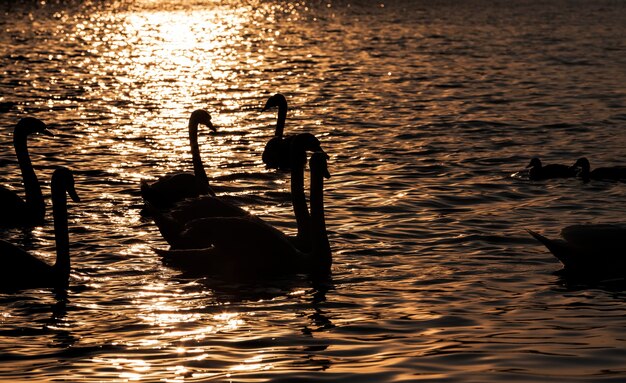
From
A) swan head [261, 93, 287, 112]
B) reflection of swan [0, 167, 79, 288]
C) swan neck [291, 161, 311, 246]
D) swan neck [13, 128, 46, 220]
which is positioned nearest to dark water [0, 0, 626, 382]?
reflection of swan [0, 167, 79, 288]

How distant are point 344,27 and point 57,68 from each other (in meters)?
23.3

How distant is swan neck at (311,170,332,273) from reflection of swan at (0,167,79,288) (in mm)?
2740

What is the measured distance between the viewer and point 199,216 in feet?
50.9

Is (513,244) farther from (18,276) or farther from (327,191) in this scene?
(18,276)

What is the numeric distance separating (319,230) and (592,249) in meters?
3.02

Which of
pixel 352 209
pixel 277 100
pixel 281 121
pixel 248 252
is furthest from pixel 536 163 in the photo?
pixel 248 252

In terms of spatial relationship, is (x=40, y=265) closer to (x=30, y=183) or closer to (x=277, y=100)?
(x=30, y=183)

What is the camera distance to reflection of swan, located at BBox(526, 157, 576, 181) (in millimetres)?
20859

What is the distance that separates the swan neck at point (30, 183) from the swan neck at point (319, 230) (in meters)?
4.73

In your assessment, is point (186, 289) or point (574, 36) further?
→ point (574, 36)

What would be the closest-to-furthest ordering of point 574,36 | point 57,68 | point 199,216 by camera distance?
1. point 199,216
2. point 57,68
3. point 574,36

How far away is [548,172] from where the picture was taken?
21.1 metres

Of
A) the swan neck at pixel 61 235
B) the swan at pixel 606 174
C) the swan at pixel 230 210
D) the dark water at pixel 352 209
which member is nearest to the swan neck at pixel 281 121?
the dark water at pixel 352 209

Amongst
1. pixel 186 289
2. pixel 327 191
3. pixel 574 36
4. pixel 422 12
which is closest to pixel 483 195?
pixel 327 191
